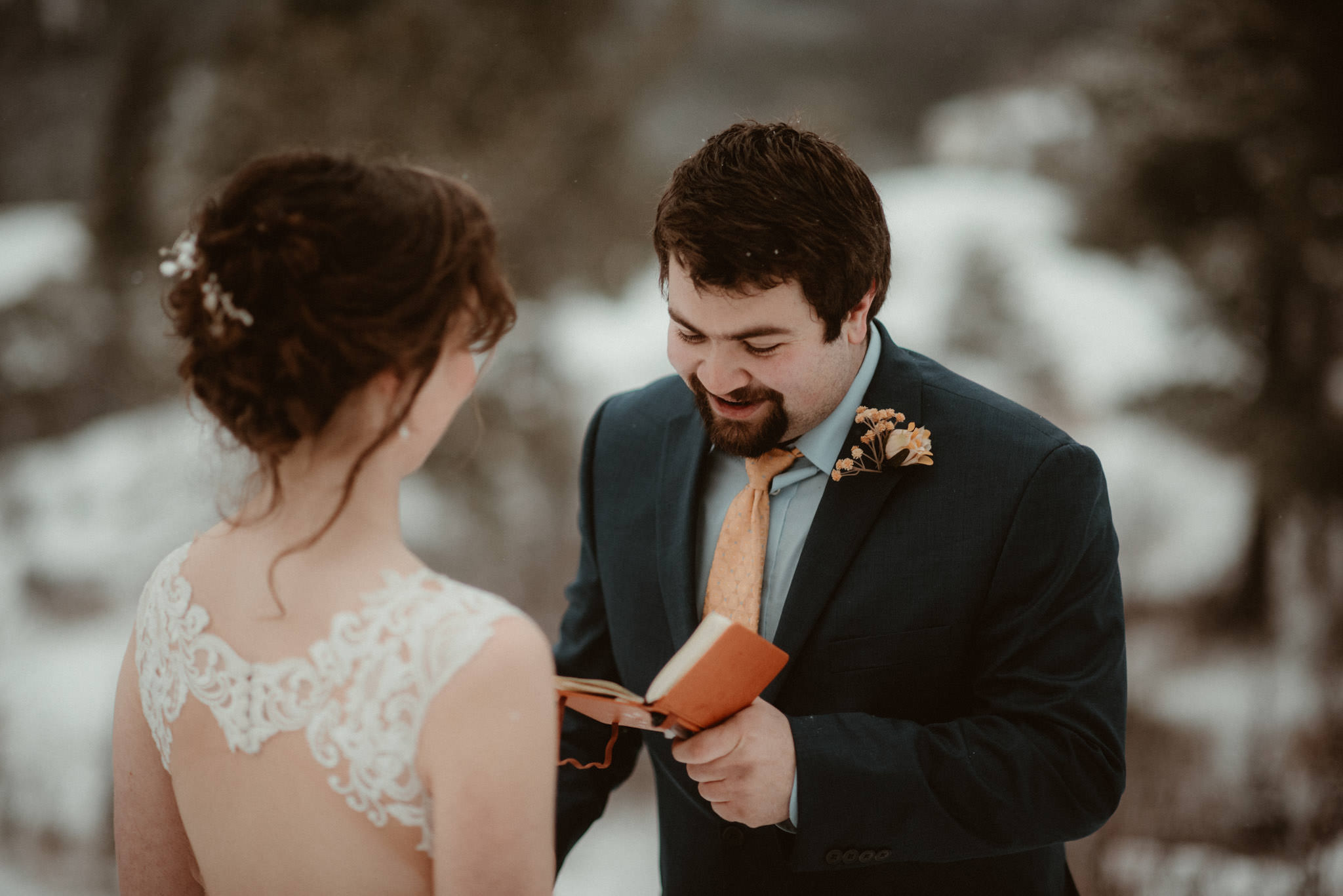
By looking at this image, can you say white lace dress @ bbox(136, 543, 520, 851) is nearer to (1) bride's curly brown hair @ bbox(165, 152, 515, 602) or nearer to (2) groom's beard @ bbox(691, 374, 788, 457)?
(1) bride's curly brown hair @ bbox(165, 152, 515, 602)

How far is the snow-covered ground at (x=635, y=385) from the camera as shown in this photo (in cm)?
416

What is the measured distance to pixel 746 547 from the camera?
5.69 ft

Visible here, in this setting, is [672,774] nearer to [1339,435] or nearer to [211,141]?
[1339,435]

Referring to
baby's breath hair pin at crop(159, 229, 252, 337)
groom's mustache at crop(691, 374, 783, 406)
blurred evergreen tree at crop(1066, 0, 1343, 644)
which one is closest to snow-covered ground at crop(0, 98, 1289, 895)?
blurred evergreen tree at crop(1066, 0, 1343, 644)

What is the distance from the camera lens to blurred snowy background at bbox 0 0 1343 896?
398 centimetres

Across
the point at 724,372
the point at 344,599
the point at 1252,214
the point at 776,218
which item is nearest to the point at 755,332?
the point at 724,372

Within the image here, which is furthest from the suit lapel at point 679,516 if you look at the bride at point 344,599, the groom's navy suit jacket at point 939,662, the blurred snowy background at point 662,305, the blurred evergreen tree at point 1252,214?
the blurred evergreen tree at point 1252,214

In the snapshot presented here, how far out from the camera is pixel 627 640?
1.87 meters

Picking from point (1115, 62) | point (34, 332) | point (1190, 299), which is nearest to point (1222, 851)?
point (1190, 299)

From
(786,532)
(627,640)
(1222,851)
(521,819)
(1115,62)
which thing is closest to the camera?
(521,819)

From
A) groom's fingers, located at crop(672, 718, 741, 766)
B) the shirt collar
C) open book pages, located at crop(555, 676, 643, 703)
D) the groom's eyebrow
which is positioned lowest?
groom's fingers, located at crop(672, 718, 741, 766)

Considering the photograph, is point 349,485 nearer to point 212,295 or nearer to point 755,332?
point 212,295

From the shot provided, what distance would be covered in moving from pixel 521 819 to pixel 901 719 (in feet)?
2.58

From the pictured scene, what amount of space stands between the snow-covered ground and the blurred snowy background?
0.01m
